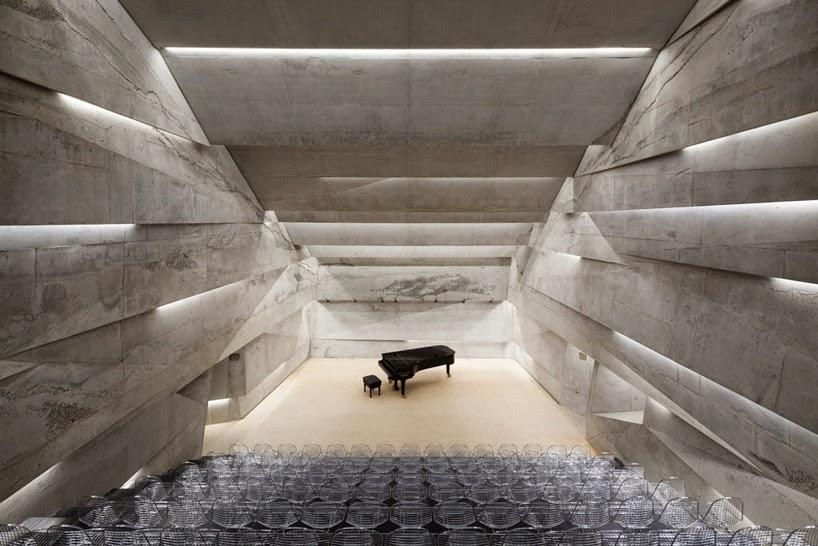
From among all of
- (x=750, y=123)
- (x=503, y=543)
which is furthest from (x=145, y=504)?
(x=750, y=123)

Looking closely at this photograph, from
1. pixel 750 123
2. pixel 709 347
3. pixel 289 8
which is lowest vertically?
pixel 709 347

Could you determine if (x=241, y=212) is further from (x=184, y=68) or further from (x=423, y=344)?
(x=423, y=344)

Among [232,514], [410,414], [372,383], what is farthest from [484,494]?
[372,383]

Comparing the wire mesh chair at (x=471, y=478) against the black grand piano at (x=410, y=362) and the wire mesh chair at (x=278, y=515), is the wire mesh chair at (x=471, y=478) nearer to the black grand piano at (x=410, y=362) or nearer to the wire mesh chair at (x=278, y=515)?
the wire mesh chair at (x=278, y=515)

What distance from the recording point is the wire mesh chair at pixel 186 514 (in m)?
4.76

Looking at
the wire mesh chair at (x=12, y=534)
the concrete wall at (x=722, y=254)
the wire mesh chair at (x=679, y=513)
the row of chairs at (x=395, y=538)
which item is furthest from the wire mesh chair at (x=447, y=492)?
the wire mesh chair at (x=12, y=534)

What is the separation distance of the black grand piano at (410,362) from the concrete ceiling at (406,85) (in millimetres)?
5267

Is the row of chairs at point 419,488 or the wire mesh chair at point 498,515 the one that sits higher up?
the wire mesh chair at point 498,515

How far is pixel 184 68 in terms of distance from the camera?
621cm

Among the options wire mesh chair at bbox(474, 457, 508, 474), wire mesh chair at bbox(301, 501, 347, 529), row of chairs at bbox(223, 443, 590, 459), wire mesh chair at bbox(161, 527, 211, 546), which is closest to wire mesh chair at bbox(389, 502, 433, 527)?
wire mesh chair at bbox(301, 501, 347, 529)

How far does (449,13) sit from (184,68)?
13.3ft

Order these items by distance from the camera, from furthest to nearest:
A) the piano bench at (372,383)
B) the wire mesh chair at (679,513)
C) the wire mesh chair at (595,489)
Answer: the piano bench at (372,383) < the wire mesh chair at (595,489) < the wire mesh chair at (679,513)

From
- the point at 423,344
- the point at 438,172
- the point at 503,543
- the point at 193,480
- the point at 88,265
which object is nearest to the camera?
the point at 503,543

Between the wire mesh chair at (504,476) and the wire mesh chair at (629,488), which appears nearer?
the wire mesh chair at (629,488)
